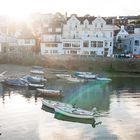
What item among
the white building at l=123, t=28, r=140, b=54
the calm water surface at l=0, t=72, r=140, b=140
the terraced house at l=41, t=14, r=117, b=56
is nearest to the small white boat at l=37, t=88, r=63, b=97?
the calm water surface at l=0, t=72, r=140, b=140

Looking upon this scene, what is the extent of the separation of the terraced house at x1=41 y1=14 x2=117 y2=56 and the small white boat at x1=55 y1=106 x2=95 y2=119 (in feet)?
171

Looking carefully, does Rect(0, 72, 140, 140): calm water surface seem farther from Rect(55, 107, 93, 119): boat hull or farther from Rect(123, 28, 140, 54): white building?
Rect(123, 28, 140, 54): white building

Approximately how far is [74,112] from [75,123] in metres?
1.55

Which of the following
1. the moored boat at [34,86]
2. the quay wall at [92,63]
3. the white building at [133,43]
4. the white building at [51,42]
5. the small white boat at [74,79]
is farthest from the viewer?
the white building at [133,43]

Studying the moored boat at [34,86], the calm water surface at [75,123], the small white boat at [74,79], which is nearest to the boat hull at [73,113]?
the calm water surface at [75,123]

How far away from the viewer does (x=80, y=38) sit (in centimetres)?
9488

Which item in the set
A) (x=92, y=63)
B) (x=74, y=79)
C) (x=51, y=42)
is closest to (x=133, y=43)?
(x=51, y=42)

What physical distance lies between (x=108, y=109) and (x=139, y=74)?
36095 millimetres

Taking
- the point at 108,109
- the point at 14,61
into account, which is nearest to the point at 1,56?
the point at 14,61

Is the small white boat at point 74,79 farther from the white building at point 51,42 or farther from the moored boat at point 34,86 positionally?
the white building at point 51,42

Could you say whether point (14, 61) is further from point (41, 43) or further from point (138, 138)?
point (138, 138)

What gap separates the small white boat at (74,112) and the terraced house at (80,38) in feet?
171

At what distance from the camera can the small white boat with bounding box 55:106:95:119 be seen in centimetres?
3991

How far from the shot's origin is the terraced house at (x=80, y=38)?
94250 millimetres
